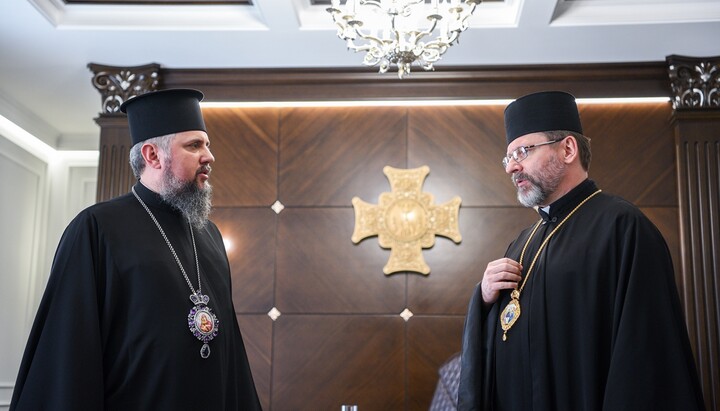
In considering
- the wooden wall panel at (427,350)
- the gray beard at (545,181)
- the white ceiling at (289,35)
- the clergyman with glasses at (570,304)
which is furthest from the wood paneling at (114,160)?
the gray beard at (545,181)

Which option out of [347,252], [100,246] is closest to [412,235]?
[347,252]

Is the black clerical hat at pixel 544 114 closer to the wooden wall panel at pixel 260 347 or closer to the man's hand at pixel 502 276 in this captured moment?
the man's hand at pixel 502 276

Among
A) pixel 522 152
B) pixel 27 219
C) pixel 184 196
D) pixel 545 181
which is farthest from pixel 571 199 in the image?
pixel 27 219

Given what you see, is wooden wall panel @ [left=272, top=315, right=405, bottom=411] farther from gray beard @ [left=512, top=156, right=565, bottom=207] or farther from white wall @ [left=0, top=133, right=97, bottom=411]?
gray beard @ [left=512, top=156, right=565, bottom=207]

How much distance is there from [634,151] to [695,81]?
67 cm

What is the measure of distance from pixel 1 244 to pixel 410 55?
4563 mm

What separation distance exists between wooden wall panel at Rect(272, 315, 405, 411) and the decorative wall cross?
0.51 meters

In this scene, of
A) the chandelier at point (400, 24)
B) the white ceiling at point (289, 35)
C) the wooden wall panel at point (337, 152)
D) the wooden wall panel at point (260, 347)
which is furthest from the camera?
the wooden wall panel at point (337, 152)

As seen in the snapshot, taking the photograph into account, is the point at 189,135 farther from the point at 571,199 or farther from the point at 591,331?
the point at 591,331

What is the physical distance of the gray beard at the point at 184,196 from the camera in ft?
10.5

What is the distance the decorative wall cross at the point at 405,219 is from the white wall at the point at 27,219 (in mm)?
3264

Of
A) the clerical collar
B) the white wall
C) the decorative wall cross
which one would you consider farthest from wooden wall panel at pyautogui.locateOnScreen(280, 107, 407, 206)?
the clerical collar

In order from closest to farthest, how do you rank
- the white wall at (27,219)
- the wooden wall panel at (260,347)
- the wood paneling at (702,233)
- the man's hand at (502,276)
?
the man's hand at (502,276) → the wood paneling at (702,233) → the wooden wall panel at (260,347) → the white wall at (27,219)

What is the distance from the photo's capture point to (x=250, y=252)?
6.39m
